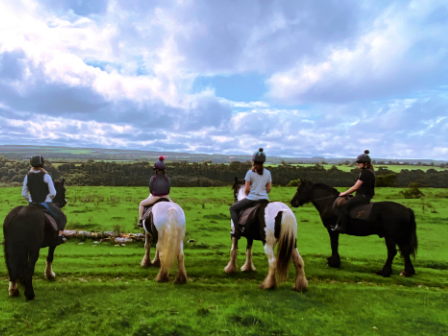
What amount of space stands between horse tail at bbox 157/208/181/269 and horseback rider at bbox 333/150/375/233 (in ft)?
16.3

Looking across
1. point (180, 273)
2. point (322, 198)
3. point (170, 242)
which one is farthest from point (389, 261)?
point (170, 242)

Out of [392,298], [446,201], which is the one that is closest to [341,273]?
[392,298]

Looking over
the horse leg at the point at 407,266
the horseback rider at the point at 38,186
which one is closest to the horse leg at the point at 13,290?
the horseback rider at the point at 38,186

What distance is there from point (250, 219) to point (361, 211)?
3.67 m

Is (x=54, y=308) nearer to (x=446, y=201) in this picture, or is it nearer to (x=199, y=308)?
(x=199, y=308)

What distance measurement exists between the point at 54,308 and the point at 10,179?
4921 cm

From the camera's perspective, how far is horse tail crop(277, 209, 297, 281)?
6008 millimetres

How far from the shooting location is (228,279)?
7.39 metres

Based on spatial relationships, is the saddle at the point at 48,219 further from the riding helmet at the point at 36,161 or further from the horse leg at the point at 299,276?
the horse leg at the point at 299,276

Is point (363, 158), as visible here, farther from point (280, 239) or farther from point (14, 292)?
point (14, 292)

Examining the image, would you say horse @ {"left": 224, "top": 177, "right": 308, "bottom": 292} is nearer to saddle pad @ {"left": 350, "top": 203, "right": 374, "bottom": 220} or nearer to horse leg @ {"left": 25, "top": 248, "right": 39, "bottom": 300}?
saddle pad @ {"left": 350, "top": 203, "right": 374, "bottom": 220}

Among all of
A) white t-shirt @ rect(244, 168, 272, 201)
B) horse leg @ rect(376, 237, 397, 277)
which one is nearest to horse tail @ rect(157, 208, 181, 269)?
white t-shirt @ rect(244, 168, 272, 201)

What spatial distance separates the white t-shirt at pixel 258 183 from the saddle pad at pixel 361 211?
316 centimetres

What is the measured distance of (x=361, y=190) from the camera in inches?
325
